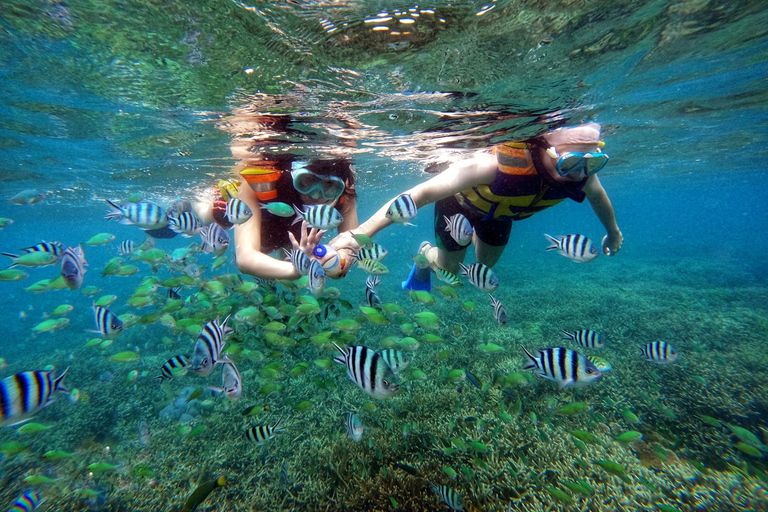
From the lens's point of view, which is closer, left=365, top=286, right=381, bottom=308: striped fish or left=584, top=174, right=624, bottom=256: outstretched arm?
left=365, top=286, right=381, bottom=308: striped fish

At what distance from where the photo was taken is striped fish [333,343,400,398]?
2.96 meters

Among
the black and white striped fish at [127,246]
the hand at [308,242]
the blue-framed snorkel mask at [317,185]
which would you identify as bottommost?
the black and white striped fish at [127,246]

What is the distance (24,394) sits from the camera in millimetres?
3191

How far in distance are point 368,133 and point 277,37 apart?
600 cm

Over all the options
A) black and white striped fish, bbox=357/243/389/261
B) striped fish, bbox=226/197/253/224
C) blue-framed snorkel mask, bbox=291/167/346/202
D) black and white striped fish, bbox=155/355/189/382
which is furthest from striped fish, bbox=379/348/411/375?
blue-framed snorkel mask, bbox=291/167/346/202

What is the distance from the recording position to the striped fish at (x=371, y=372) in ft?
9.71

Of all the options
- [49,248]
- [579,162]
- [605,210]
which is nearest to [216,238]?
[49,248]

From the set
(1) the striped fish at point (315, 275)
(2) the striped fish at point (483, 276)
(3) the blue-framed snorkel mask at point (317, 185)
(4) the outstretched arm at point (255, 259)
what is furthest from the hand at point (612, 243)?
(4) the outstretched arm at point (255, 259)

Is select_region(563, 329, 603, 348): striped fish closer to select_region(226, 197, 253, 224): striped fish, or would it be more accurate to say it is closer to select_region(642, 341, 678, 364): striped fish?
select_region(642, 341, 678, 364): striped fish

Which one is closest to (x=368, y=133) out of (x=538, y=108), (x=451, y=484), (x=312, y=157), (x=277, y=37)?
(x=312, y=157)

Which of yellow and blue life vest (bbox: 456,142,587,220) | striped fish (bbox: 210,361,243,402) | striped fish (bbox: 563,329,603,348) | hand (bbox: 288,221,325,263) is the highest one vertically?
yellow and blue life vest (bbox: 456,142,587,220)

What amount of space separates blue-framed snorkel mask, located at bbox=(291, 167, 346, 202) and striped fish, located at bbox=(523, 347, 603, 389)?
4.37 meters

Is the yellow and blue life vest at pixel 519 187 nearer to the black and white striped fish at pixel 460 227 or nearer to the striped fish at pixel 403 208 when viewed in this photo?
the black and white striped fish at pixel 460 227

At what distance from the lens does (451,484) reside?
193 inches
